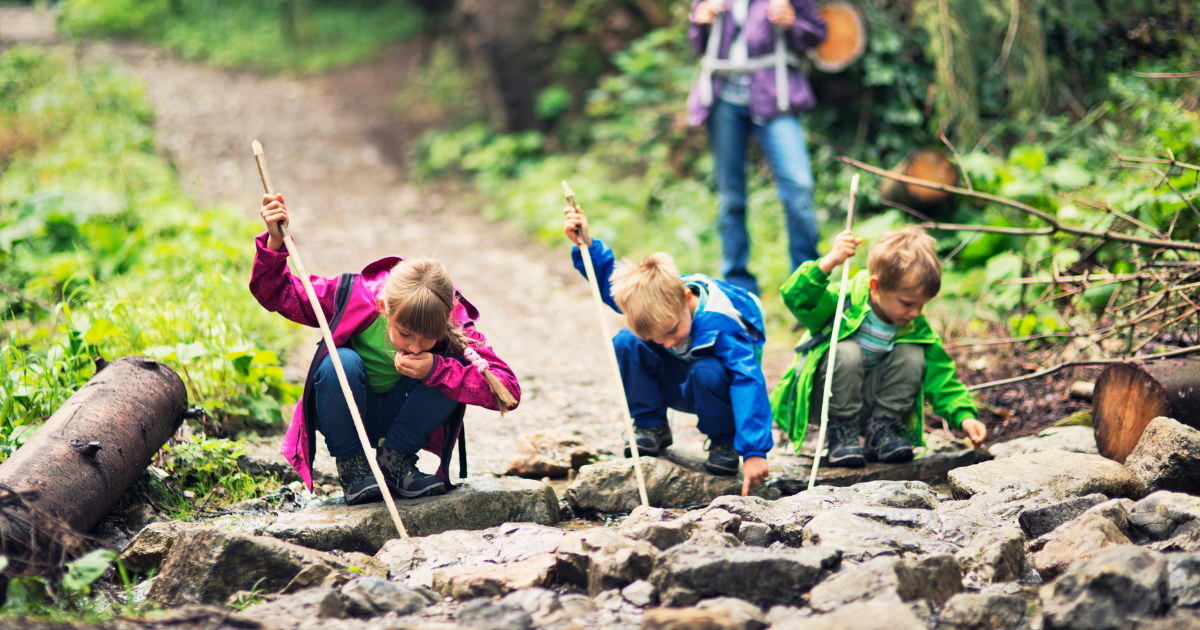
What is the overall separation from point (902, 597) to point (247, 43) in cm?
1529

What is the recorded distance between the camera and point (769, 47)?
15.8 ft

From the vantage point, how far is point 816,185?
647 centimetres

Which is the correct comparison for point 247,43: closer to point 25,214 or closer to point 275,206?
point 25,214

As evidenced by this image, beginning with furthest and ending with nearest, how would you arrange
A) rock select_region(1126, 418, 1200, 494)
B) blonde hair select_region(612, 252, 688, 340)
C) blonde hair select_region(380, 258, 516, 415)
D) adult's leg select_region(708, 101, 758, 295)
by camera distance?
adult's leg select_region(708, 101, 758, 295)
blonde hair select_region(612, 252, 688, 340)
rock select_region(1126, 418, 1200, 494)
blonde hair select_region(380, 258, 516, 415)

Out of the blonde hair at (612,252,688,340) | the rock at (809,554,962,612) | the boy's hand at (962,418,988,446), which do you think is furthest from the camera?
the boy's hand at (962,418,988,446)

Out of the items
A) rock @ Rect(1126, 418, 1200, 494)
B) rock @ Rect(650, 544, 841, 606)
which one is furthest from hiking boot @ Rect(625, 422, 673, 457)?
rock @ Rect(1126, 418, 1200, 494)

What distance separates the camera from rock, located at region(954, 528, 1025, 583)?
2.25 metres

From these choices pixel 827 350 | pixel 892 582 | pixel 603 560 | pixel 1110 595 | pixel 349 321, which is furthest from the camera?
pixel 827 350

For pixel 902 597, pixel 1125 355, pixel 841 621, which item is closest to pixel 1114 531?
pixel 902 597

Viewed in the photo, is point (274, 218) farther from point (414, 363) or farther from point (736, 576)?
point (736, 576)

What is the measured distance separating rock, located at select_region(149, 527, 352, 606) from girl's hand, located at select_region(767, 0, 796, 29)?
3.76m

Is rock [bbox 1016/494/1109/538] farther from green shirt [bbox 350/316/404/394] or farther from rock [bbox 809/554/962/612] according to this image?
green shirt [bbox 350/316/404/394]

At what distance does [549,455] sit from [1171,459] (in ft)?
7.20

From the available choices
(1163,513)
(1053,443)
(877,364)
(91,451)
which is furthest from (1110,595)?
(91,451)
